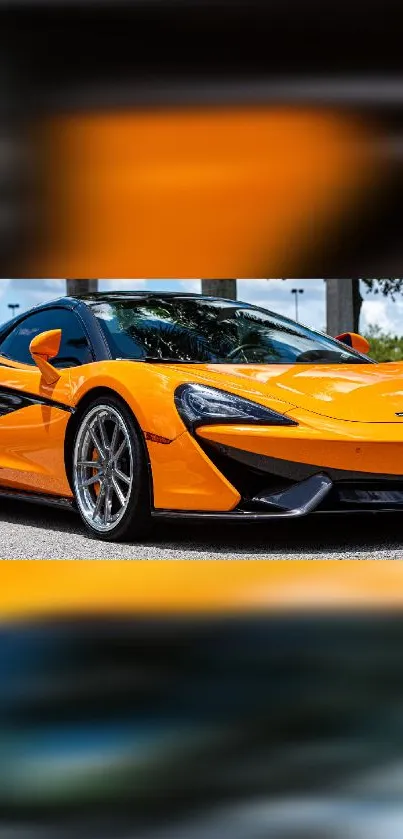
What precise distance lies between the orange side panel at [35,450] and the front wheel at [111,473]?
0.16 m

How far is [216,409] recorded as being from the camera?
3934 mm

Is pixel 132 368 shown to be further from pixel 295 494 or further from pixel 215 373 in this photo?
pixel 295 494

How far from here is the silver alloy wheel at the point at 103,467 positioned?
14.4 feet

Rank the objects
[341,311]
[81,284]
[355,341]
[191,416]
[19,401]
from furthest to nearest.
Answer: [341,311] < [355,341] < [19,401] < [191,416] < [81,284]

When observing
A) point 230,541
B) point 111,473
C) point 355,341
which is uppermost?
point 355,341

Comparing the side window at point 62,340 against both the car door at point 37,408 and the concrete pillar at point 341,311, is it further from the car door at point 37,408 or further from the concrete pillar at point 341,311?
the concrete pillar at point 341,311

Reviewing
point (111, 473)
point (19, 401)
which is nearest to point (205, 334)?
point (111, 473)

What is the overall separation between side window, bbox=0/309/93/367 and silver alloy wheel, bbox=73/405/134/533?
0.34m

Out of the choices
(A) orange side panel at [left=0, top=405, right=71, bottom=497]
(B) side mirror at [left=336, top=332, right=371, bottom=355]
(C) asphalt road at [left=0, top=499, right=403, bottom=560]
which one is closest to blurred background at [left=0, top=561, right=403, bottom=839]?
(C) asphalt road at [left=0, top=499, right=403, bottom=560]

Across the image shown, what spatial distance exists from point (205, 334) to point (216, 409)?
0.65 meters

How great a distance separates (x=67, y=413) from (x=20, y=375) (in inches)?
21.2

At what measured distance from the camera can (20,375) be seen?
5199 mm

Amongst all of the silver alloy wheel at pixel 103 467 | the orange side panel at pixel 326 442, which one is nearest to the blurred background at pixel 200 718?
the orange side panel at pixel 326 442

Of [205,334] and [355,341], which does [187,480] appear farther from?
[355,341]
